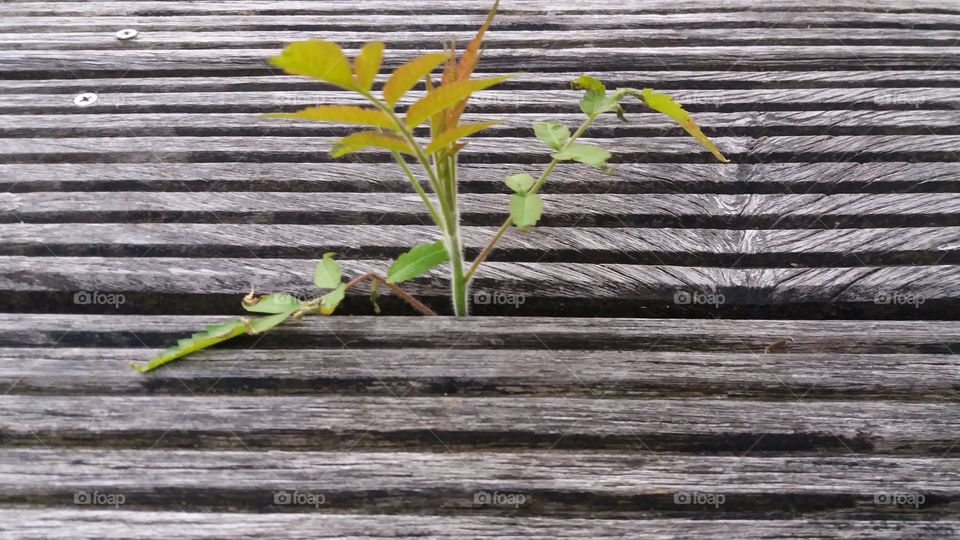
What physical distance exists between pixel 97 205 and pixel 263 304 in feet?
2.18

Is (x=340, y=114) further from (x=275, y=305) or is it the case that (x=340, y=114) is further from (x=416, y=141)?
(x=275, y=305)

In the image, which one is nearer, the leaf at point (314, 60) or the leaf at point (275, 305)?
the leaf at point (314, 60)

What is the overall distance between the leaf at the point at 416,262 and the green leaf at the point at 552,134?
0.27m

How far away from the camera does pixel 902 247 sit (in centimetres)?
138

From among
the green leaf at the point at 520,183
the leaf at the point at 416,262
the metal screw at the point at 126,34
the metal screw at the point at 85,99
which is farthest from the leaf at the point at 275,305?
the metal screw at the point at 126,34

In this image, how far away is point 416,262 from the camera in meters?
1.12

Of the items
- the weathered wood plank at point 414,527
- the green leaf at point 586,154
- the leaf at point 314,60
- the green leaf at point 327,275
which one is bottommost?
the weathered wood plank at point 414,527

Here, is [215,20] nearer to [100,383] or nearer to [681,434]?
[100,383]

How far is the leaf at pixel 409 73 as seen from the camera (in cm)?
80

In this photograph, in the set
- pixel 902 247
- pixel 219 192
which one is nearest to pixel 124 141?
pixel 219 192

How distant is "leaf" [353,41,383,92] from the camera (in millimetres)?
795

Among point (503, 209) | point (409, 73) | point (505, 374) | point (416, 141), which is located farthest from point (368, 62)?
point (503, 209)

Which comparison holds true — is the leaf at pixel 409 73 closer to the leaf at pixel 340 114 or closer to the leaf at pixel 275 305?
the leaf at pixel 340 114

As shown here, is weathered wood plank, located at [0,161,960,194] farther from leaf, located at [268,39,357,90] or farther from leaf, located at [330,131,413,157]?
leaf, located at [268,39,357,90]
